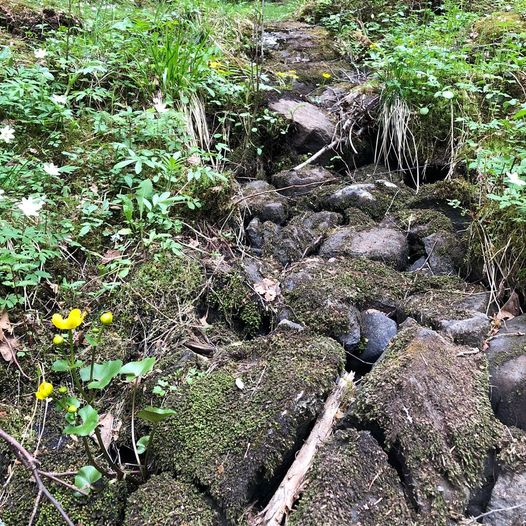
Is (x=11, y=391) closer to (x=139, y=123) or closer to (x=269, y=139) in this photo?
(x=139, y=123)

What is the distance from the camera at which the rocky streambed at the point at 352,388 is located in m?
1.38

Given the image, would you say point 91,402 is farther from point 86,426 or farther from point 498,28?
point 498,28

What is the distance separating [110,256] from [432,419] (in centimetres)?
155

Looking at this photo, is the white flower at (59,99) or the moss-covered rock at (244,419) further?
the white flower at (59,99)

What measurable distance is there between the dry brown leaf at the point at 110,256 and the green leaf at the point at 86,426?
0.95 m

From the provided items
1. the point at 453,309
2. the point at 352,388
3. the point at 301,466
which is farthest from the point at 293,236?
the point at 301,466

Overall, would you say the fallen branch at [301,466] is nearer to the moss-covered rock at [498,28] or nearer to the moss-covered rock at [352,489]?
the moss-covered rock at [352,489]

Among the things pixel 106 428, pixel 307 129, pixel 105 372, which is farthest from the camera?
pixel 307 129

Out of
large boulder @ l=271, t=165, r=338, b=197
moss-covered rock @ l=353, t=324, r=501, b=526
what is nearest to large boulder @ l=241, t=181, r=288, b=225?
large boulder @ l=271, t=165, r=338, b=197

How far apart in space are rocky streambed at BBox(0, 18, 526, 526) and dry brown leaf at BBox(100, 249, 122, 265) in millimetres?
265

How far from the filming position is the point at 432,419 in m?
1.50

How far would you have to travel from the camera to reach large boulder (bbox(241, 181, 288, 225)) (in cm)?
265

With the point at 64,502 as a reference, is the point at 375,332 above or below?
above

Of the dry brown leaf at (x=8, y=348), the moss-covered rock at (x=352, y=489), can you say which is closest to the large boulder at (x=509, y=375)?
the moss-covered rock at (x=352, y=489)
